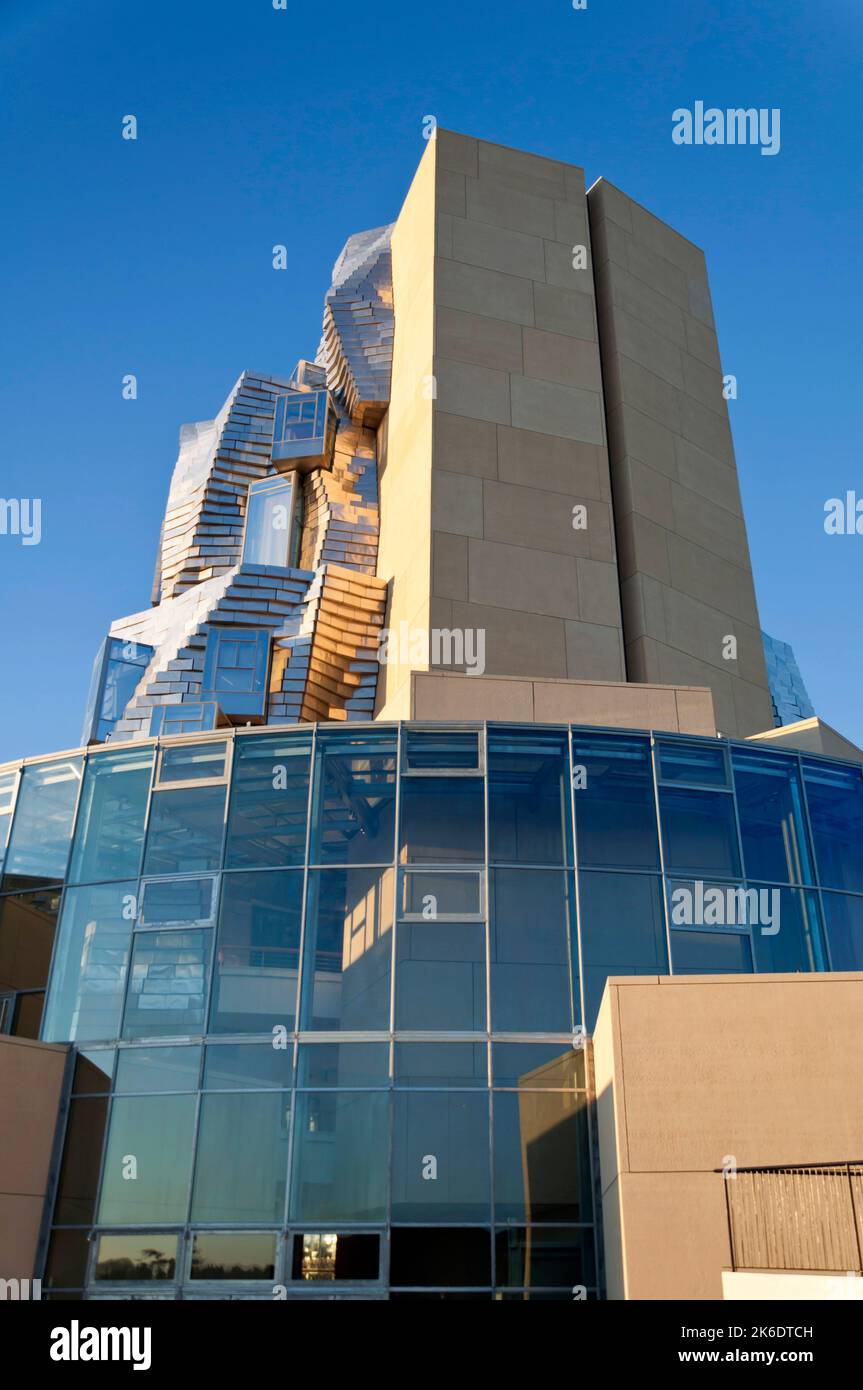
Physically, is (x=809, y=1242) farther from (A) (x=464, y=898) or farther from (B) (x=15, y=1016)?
(B) (x=15, y=1016)

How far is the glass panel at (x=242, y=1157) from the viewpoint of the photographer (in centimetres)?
1673

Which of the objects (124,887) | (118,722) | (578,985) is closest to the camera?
(578,985)

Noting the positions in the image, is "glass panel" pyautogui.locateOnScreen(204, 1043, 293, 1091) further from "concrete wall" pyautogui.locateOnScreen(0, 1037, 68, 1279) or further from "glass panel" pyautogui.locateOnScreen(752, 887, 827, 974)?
"glass panel" pyautogui.locateOnScreen(752, 887, 827, 974)

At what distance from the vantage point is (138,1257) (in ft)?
55.3

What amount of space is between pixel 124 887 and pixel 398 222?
20134 mm

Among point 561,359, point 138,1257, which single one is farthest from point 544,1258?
point 561,359

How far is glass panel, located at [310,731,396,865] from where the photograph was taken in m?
19.0

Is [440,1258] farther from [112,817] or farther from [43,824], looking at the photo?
[43,824]

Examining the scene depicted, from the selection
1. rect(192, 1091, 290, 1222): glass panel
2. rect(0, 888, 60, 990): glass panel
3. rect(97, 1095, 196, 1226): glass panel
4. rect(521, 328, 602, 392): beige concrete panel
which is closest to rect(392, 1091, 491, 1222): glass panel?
rect(192, 1091, 290, 1222): glass panel

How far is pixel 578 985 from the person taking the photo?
18031 millimetres

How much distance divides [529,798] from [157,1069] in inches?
262

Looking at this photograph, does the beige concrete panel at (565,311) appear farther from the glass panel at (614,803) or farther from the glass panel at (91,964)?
the glass panel at (91,964)

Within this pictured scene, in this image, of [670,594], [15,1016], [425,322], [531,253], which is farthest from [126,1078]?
[531,253]

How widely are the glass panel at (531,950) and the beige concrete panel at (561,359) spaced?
531 inches
